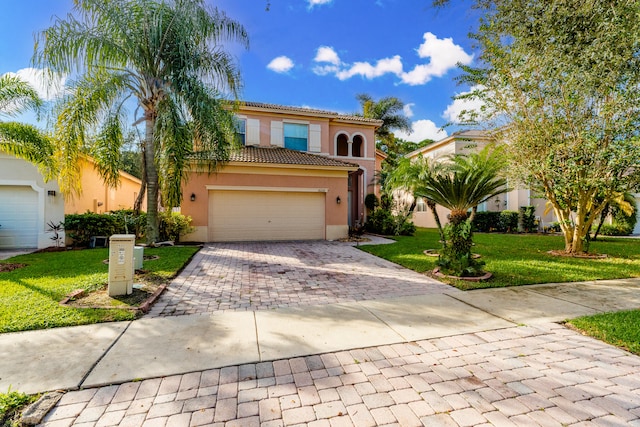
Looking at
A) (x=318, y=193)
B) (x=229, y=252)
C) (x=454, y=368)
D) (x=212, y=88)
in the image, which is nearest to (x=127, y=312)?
(x=454, y=368)

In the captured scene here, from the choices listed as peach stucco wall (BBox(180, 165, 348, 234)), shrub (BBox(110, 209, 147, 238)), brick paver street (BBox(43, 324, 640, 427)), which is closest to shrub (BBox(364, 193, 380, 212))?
peach stucco wall (BBox(180, 165, 348, 234))

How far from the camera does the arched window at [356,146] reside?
18453 millimetres

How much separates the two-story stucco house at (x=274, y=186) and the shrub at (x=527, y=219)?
12446mm

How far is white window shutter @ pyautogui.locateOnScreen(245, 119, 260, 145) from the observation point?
15.8m

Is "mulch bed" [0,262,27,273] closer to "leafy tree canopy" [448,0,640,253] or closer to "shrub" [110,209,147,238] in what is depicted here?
"shrub" [110,209,147,238]

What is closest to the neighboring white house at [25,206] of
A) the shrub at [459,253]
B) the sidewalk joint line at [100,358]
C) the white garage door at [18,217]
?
the white garage door at [18,217]

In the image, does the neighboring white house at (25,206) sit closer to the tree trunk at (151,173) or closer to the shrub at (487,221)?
the tree trunk at (151,173)

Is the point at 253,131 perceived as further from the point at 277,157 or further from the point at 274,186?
the point at 274,186

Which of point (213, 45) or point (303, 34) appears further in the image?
point (303, 34)

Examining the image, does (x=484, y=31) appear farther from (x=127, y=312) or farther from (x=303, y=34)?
(x=127, y=312)

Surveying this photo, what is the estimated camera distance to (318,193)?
13.9 meters

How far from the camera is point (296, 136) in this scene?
16625 mm

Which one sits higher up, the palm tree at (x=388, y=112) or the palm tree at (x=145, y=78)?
the palm tree at (x=388, y=112)

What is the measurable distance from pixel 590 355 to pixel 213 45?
38.9 feet
